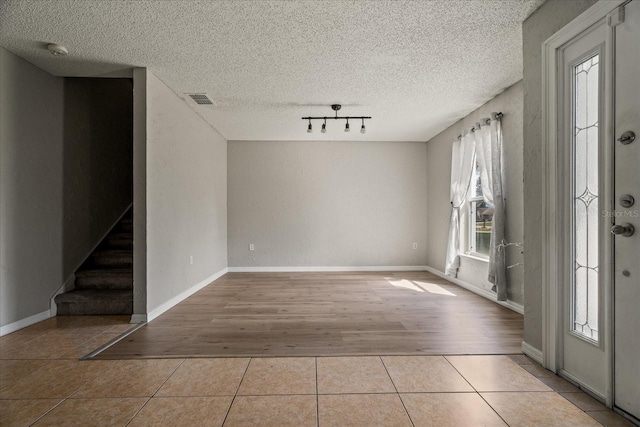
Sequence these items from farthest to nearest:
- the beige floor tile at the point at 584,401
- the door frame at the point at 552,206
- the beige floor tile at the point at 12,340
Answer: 1. the beige floor tile at the point at 12,340
2. the door frame at the point at 552,206
3. the beige floor tile at the point at 584,401

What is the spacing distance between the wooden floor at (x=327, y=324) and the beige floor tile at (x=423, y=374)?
141 mm

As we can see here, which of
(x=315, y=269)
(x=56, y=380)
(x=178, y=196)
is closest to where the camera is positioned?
(x=56, y=380)

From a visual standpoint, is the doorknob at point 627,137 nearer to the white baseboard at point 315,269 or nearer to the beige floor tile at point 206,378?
the beige floor tile at point 206,378

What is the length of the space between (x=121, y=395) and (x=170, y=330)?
1.17 m

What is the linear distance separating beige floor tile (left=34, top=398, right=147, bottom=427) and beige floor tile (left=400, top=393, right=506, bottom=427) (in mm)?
1544

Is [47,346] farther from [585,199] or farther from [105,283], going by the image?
[585,199]

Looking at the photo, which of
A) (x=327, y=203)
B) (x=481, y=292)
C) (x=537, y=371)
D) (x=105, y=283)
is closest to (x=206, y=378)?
(x=537, y=371)

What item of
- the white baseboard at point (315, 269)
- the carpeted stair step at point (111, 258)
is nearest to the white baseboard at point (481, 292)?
the white baseboard at point (315, 269)

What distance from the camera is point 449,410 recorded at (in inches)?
70.6

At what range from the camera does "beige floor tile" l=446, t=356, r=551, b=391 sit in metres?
2.04

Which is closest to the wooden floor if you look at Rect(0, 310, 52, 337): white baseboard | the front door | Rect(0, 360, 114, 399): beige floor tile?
Rect(0, 360, 114, 399): beige floor tile

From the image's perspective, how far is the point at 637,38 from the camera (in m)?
1.65

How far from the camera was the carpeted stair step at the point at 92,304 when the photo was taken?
354 centimetres

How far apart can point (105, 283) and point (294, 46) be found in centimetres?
344
